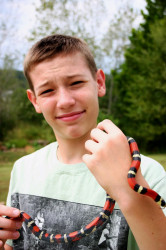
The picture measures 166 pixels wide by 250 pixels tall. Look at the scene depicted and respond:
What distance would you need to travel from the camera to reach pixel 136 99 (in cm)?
2328

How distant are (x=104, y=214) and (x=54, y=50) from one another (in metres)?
1.33

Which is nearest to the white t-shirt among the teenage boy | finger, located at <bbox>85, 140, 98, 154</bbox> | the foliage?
the teenage boy

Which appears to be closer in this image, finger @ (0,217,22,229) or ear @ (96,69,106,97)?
finger @ (0,217,22,229)

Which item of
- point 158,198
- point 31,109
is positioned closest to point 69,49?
point 158,198

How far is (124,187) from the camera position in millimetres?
1478

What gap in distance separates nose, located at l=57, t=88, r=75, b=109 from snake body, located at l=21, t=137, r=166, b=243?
1.85 feet

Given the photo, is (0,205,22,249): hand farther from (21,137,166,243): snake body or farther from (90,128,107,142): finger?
(90,128,107,142): finger

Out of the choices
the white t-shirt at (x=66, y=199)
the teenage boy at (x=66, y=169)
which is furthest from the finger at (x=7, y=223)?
the white t-shirt at (x=66, y=199)

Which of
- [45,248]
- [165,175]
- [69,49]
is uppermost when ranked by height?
[69,49]

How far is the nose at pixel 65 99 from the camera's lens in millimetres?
1956

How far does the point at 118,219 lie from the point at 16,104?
87.5 feet

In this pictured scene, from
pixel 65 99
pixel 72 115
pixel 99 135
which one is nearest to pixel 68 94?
pixel 65 99

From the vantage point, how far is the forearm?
148 centimetres

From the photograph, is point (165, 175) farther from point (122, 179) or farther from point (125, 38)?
point (125, 38)
